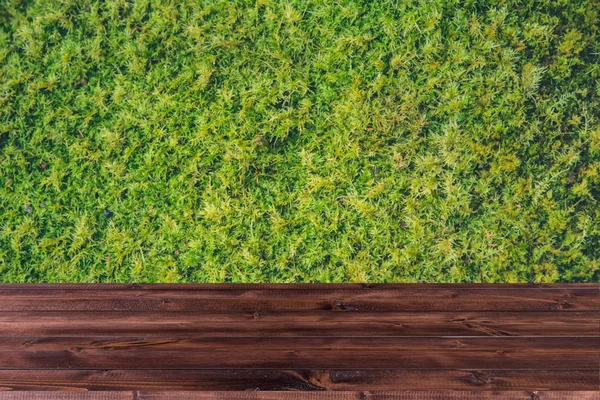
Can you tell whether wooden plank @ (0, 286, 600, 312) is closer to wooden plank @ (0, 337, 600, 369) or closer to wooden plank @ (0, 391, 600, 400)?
wooden plank @ (0, 337, 600, 369)

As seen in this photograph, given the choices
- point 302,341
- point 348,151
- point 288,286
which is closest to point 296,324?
point 302,341

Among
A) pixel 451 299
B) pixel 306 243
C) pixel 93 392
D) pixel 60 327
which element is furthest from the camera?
pixel 306 243

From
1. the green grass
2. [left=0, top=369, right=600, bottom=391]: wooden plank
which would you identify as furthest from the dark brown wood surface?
the green grass

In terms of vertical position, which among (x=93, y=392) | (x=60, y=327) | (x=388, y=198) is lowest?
(x=93, y=392)

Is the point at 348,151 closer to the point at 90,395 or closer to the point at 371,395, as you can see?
the point at 371,395

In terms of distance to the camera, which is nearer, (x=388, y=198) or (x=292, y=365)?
(x=292, y=365)

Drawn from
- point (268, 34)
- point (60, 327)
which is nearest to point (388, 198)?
point (268, 34)

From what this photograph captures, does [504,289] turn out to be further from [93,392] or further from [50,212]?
[50,212]

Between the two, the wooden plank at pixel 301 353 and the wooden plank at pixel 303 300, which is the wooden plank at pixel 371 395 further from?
the wooden plank at pixel 303 300
